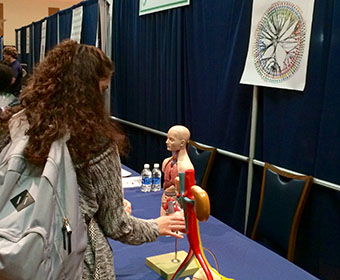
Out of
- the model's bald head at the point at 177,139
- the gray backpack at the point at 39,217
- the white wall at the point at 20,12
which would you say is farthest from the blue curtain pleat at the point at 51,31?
the gray backpack at the point at 39,217

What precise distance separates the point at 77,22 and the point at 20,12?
5961 millimetres

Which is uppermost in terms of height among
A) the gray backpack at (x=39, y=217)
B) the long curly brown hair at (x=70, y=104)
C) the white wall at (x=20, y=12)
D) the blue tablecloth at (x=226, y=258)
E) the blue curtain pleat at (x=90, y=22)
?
the white wall at (x=20, y=12)

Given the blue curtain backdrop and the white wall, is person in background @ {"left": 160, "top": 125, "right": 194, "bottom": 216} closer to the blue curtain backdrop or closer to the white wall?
the blue curtain backdrop

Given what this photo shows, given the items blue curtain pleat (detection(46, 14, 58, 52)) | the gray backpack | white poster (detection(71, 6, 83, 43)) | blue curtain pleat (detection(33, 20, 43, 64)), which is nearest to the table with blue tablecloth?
the gray backpack

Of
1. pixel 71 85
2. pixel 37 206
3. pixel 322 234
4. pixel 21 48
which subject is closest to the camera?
pixel 37 206

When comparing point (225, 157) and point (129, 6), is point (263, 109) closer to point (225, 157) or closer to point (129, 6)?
point (225, 157)

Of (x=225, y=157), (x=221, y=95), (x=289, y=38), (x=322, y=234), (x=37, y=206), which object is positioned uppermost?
(x=289, y=38)

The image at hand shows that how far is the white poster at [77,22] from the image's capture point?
5335 millimetres

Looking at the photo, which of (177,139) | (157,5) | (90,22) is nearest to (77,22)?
(90,22)

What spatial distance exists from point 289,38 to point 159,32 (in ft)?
5.51

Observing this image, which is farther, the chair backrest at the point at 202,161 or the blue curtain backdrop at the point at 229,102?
the chair backrest at the point at 202,161

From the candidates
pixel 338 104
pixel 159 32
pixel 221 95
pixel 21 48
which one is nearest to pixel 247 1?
pixel 221 95

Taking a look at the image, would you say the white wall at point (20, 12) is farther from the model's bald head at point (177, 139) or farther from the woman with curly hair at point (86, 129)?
the woman with curly hair at point (86, 129)

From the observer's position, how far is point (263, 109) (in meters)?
2.56
